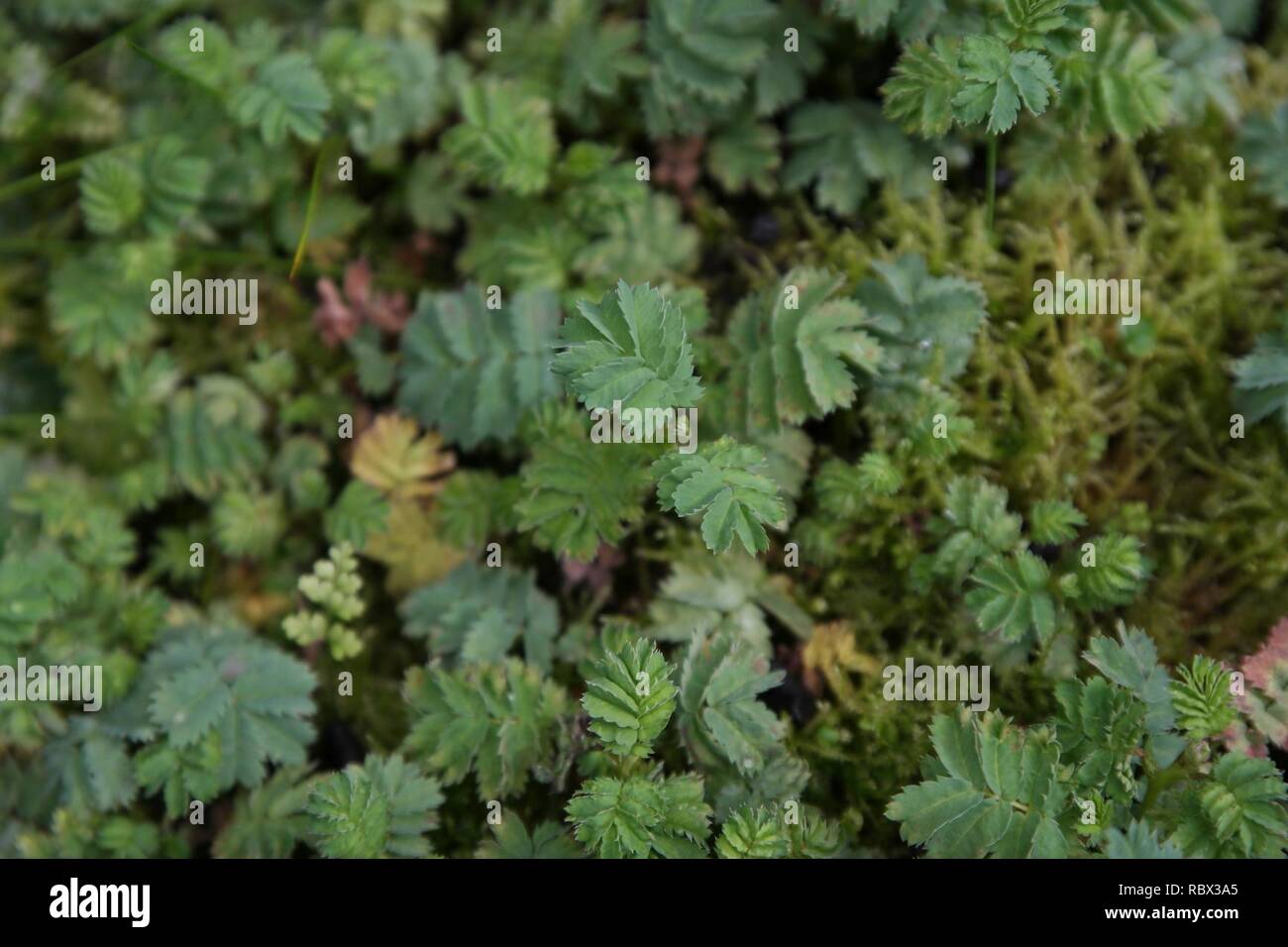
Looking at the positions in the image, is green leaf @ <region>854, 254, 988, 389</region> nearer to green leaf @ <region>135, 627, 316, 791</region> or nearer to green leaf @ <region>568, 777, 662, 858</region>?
green leaf @ <region>568, 777, 662, 858</region>

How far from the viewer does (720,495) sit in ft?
8.28

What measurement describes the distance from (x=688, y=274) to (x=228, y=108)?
1.60 metres

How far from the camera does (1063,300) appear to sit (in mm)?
3248

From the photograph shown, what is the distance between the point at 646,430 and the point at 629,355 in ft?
0.92

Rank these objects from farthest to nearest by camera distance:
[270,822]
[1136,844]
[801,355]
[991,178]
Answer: [991,178]
[270,822]
[801,355]
[1136,844]

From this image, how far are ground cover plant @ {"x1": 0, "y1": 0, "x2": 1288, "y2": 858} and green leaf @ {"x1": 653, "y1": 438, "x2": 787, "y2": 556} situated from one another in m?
0.01

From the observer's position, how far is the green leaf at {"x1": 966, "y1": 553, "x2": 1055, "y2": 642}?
280cm

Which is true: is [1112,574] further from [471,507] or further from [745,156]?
[471,507]

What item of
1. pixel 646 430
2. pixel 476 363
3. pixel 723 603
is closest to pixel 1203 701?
pixel 723 603

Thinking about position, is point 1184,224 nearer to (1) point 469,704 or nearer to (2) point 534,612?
(2) point 534,612

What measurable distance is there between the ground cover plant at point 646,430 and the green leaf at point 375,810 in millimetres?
19

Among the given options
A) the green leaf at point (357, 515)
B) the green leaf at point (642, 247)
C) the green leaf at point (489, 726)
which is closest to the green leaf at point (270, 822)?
the green leaf at point (489, 726)

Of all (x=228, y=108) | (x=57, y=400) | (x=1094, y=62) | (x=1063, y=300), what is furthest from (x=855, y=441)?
(x=57, y=400)

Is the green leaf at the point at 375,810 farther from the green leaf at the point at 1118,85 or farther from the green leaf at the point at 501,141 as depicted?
the green leaf at the point at 1118,85
